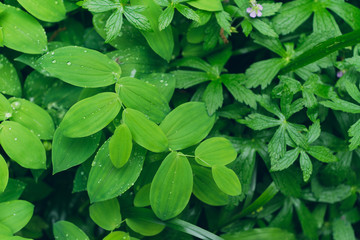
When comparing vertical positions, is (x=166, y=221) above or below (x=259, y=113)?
below

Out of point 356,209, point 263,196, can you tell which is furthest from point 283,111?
point 356,209

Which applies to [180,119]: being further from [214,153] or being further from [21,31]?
[21,31]

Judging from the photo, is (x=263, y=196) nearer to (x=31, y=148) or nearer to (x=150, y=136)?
(x=150, y=136)

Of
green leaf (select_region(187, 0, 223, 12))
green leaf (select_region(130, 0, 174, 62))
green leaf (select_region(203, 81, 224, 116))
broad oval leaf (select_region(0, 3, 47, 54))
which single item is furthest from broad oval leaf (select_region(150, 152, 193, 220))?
broad oval leaf (select_region(0, 3, 47, 54))

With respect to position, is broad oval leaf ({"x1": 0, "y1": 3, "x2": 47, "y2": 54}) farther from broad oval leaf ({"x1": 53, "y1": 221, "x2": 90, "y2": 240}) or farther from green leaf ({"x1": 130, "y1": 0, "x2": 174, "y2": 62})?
broad oval leaf ({"x1": 53, "y1": 221, "x2": 90, "y2": 240})

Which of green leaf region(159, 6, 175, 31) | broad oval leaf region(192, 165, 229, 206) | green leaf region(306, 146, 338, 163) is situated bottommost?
broad oval leaf region(192, 165, 229, 206)

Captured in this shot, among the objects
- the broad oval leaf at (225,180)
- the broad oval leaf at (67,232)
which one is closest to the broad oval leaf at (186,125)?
the broad oval leaf at (225,180)
